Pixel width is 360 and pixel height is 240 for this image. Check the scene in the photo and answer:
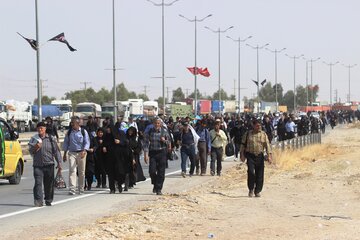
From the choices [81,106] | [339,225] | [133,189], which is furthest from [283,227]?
[81,106]

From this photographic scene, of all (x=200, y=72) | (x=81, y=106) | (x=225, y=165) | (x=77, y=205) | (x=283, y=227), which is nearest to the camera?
(x=283, y=227)

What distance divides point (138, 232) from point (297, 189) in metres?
8.30

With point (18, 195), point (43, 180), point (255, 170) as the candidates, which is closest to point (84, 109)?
point (18, 195)

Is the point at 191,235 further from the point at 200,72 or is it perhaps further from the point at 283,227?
the point at 200,72

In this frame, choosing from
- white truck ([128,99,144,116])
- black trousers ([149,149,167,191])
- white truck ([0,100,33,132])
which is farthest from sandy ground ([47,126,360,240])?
white truck ([128,99,144,116])

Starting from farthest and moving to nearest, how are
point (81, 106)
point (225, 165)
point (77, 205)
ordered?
point (81, 106) → point (225, 165) → point (77, 205)

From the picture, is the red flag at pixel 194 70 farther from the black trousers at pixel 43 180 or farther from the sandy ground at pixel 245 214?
the black trousers at pixel 43 180

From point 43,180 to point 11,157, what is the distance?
16.8 feet

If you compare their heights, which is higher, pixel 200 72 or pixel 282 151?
pixel 200 72

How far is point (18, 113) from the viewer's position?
72500mm

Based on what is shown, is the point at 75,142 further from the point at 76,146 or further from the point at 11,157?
the point at 11,157

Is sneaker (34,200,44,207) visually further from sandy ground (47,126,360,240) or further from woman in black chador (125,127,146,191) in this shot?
woman in black chador (125,127,146,191)

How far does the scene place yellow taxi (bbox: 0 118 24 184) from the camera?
19422mm

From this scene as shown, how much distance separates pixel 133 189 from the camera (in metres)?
18.6
